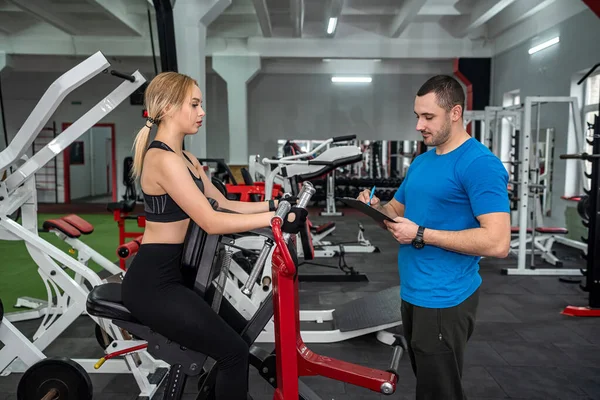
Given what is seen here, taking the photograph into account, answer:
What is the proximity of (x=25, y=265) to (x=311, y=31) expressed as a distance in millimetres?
7189

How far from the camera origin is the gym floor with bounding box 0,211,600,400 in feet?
8.89

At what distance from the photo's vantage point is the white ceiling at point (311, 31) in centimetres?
871

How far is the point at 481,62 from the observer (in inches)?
416

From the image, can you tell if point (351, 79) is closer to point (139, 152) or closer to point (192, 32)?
point (192, 32)

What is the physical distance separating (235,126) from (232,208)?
896 centimetres

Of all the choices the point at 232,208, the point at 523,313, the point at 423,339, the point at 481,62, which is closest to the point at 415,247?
the point at 423,339

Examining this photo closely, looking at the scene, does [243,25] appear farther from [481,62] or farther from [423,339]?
[423,339]

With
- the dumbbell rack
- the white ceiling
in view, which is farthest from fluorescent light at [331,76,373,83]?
the dumbbell rack

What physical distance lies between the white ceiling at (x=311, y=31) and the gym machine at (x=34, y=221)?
636 cm

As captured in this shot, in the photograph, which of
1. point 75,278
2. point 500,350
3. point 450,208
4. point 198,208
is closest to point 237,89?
point 75,278

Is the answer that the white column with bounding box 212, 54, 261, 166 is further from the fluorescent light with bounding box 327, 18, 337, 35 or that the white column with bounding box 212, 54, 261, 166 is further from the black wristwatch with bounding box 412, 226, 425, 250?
the black wristwatch with bounding box 412, 226, 425, 250

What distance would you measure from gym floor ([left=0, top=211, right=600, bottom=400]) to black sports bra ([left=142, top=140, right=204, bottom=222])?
4.55ft

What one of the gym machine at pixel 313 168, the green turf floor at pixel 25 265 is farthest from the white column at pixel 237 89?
the gym machine at pixel 313 168

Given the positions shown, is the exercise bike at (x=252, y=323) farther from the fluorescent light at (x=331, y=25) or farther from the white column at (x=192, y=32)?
the fluorescent light at (x=331, y=25)
